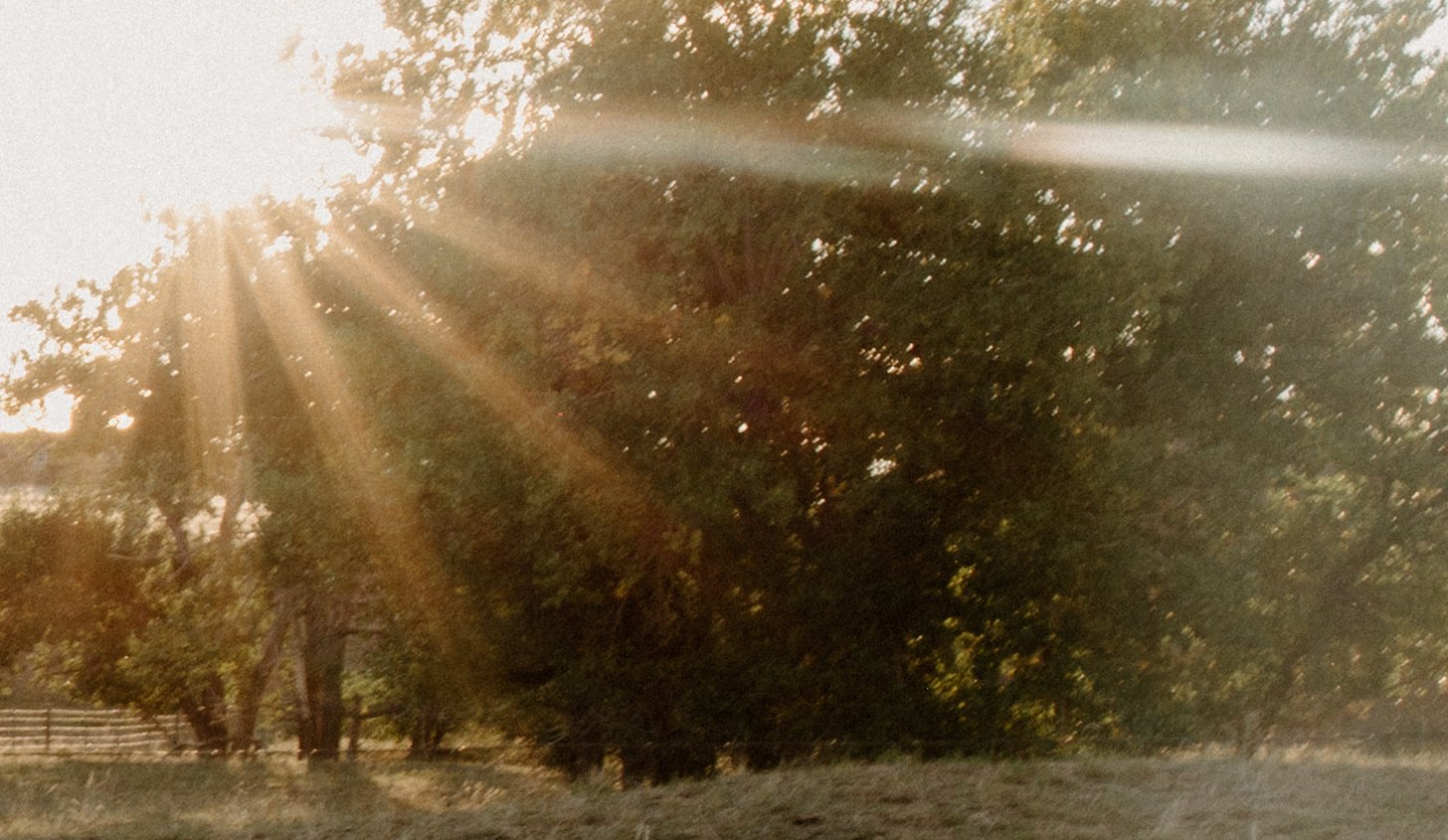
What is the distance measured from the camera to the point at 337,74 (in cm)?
1741

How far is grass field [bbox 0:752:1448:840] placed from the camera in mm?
9602

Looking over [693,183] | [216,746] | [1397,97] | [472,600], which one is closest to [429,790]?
[472,600]

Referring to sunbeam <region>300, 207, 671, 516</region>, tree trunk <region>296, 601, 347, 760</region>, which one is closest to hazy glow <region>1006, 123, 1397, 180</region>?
sunbeam <region>300, 207, 671, 516</region>

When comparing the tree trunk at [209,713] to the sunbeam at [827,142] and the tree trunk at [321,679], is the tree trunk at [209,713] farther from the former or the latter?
the sunbeam at [827,142]

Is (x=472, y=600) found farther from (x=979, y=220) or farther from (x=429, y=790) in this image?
(x=979, y=220)

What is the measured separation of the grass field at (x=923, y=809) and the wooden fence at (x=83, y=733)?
1675cm

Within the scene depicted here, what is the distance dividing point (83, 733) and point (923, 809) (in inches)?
1096

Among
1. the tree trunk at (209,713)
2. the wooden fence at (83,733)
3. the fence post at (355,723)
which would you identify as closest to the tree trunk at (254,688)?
the tree trunk at (209,713)

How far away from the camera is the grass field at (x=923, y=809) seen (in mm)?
9602

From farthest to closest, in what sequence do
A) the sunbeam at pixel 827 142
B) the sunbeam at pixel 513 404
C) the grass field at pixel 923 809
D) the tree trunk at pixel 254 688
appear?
the tree trunk at pixel 254 688
the sunbeam at pixel 827 142
the sunbeam at pixel 513 404
the grass field at pixel 923 809

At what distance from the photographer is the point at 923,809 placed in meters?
10.1

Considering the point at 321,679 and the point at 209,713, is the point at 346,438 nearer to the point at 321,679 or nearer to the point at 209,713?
the point at 321,679

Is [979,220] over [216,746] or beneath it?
over

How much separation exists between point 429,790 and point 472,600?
2.07m
